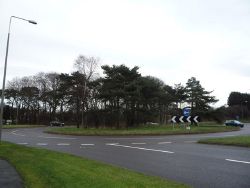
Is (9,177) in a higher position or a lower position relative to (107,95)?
lower

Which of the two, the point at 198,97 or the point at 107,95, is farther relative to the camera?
the point at 198,97

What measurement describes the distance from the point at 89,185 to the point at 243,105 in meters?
125

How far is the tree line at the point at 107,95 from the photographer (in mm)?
45469

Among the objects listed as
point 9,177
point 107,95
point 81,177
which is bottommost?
point 9,177

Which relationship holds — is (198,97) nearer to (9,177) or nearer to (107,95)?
(107,95)

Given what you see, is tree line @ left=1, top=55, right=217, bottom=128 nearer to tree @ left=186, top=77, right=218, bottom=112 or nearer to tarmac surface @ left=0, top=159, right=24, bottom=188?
tree @ left=186, top=77, right=218, bottom=112

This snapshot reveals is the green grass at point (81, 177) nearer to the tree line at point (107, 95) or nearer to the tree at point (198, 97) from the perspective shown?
the tree line at point (107, 95)

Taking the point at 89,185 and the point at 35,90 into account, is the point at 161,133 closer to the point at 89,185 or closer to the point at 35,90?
the point at 89,185

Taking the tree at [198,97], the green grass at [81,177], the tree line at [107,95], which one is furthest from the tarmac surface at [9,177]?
the tree at [198,97]

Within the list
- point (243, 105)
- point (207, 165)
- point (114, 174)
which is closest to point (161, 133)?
point (207, 165)

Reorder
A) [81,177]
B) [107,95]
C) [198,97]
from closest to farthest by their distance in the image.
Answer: [81,177] → [107,95] → [198,97]

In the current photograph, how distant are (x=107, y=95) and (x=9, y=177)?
114ft

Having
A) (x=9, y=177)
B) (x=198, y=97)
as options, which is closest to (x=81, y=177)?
(x=9, y=177)

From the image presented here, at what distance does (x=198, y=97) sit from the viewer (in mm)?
63844
